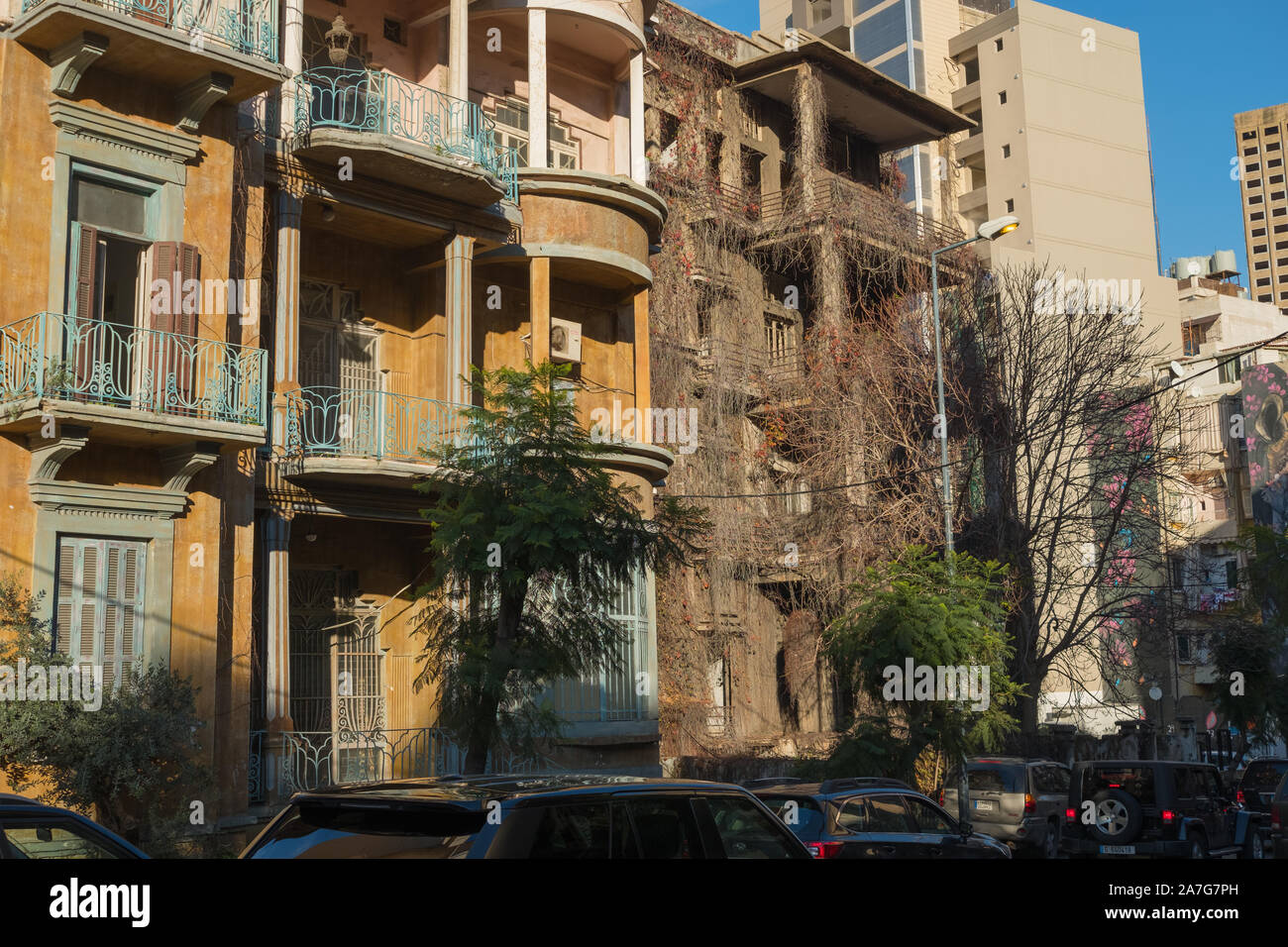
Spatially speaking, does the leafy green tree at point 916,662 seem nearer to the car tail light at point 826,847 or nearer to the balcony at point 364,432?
the balcony at point 364,432

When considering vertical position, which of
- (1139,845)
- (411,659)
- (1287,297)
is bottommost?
(1139,845)

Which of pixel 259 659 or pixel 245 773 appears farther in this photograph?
pixel 259 659

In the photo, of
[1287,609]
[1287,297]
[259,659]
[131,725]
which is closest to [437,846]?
[131,725]

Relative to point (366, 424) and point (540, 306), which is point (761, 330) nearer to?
point (540, 306)

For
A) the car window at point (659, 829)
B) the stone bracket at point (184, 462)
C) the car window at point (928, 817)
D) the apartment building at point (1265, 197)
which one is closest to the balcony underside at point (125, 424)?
the stone bracket at point (184, 462)

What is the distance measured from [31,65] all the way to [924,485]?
2286cm

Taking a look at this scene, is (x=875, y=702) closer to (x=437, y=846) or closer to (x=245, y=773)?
(x=245, y=773)

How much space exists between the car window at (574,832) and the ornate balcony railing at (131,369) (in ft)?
36.7

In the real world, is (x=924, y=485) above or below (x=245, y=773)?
above

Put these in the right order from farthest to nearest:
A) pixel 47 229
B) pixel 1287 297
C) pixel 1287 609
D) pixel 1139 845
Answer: pixel 1287 297
pixel 1287 609
pixel 1139 845
pixel 47 229

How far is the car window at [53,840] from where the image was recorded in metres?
5.85

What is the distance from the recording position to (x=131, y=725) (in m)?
14.3

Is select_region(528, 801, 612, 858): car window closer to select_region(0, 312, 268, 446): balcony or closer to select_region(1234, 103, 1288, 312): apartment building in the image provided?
select_region(0, 312, 268, 446): balcony

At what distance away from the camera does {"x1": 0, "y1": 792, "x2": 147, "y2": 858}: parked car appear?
5707mm
